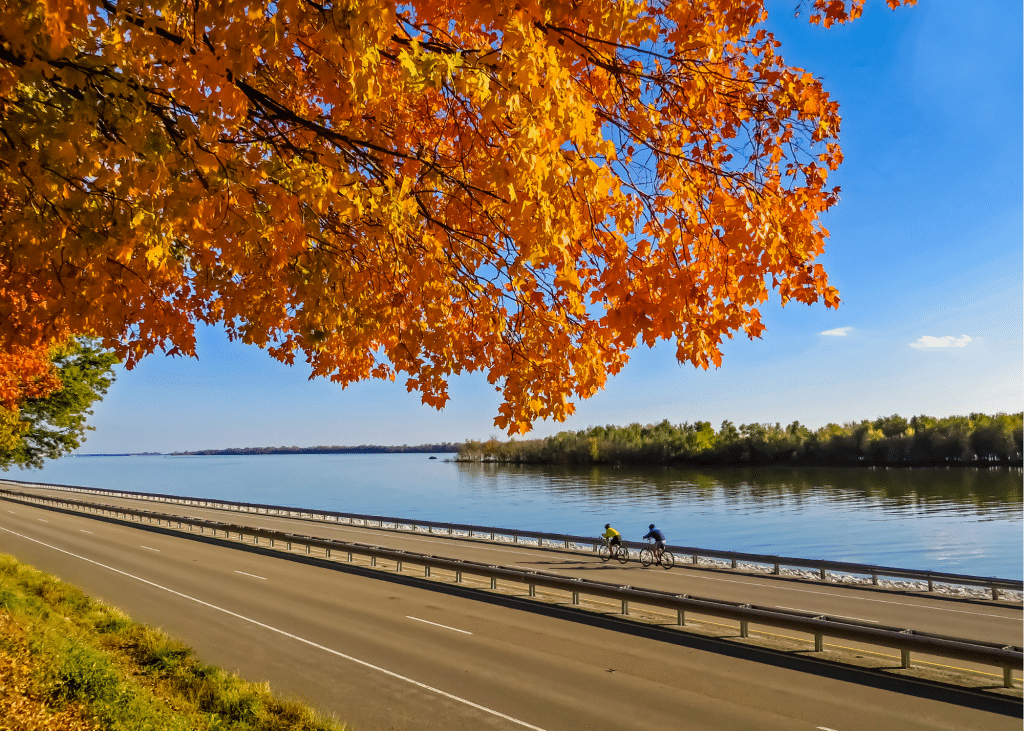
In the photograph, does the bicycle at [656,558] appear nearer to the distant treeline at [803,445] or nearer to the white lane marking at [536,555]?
the white lane marking at [536,555]

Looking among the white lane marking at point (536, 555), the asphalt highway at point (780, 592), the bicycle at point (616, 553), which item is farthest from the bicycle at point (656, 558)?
the white lane marking at point (536, 555)

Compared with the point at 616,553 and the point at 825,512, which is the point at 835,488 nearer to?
the point at 825,512

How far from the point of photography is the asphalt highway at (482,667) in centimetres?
906

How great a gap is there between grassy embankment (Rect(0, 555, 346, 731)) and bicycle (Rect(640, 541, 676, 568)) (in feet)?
62.8

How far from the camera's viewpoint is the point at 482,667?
450 inches

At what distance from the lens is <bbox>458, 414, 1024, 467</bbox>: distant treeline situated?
353ft

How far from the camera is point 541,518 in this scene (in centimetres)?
6081

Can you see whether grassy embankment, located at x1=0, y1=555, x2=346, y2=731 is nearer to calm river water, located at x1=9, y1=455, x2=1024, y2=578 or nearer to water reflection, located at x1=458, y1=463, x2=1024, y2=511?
calm river water, located at x1=9, y1=455, x2=1024, y2=578

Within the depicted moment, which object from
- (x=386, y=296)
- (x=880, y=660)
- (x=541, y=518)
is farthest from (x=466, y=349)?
(x=541, y=518)

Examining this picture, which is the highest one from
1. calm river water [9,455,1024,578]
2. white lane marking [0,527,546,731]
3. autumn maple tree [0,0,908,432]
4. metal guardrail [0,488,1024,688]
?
autumn maple tree [0,0,908,432]

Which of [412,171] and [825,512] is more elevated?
[412,171]

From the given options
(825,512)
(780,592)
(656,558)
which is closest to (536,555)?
(656,558)

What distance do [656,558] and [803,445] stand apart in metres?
113

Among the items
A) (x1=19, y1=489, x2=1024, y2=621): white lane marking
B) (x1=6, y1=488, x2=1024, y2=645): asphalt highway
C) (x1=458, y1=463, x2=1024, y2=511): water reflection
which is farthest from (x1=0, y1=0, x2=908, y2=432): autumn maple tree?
(x1=458, y1=463, x2=1024, y2=511): water reflection
